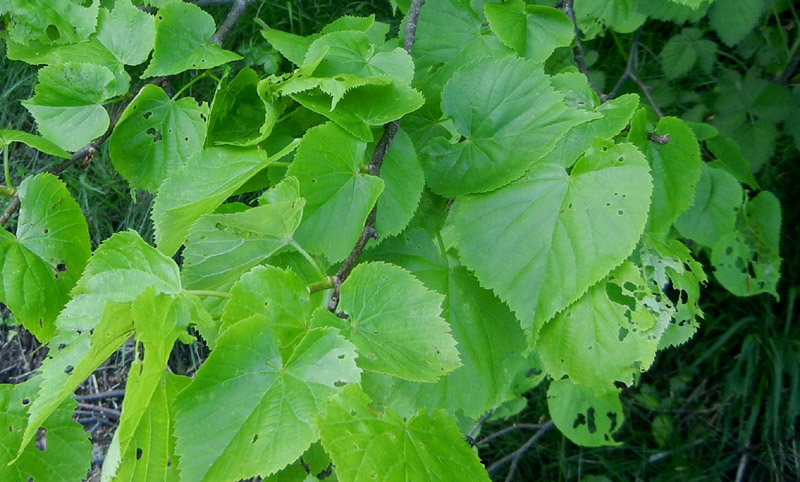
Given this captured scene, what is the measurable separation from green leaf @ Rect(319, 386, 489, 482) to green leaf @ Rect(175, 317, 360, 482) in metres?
0.02

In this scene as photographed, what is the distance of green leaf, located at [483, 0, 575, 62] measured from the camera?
78cm

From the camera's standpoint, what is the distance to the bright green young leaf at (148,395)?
17.5 inches

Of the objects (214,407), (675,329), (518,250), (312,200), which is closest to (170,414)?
(214,407)

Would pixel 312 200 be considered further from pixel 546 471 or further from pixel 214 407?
pixel 546 471

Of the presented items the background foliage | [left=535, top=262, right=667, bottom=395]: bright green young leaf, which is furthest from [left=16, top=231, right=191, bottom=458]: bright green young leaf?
the background foliage

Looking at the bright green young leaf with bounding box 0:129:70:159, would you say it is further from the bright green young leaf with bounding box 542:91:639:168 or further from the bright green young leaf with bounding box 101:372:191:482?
the bright green young leaf with bounding box 542:91:639:168

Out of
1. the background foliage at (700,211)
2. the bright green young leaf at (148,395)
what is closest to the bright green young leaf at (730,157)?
the background foliage at (700,211)

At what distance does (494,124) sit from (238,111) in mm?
322

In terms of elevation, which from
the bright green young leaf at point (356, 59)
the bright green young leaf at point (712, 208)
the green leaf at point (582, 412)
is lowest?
the green leaf at point (582, 412)

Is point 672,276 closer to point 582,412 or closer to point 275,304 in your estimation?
point 275,304

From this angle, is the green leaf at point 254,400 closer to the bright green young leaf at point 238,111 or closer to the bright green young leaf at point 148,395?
the bright green young leaf at point 148,395

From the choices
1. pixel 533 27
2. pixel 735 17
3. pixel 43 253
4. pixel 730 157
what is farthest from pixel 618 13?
pixel 43 253

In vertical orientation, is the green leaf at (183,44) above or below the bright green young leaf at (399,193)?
above

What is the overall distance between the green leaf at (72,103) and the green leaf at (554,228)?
500 millimetres
